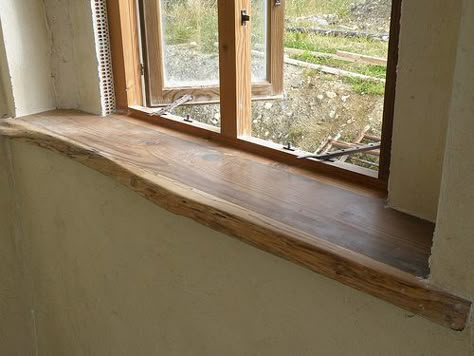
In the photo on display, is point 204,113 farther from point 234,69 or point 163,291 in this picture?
point 163,291

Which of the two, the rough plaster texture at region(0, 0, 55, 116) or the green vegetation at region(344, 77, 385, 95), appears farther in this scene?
the rough plaster texture at region(0, 0, 55, 116)

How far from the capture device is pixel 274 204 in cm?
91

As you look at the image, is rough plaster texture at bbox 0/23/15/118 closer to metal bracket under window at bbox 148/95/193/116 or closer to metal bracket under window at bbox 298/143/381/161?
metal bracket under window at bbox 148/95/193/116

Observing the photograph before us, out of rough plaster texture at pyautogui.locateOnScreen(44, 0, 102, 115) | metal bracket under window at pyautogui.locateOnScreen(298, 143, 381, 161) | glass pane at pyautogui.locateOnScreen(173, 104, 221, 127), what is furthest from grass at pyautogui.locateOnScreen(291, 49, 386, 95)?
rough plaster texture at pyautogui.locateOnScreen(44, 0, 102, 115)

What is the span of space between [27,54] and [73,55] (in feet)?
0.34

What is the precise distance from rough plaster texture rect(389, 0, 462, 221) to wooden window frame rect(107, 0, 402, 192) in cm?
6

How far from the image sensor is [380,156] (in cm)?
93

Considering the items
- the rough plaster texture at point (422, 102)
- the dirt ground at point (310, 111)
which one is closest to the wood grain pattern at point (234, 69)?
the dirt ground at point (310, 111)

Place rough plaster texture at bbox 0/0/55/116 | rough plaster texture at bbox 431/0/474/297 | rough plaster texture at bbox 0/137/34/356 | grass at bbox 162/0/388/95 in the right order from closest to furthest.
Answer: rough plaster texture at bbox 431/0/474/297 < grass at bbox 162/0/388/95 < rough plaster texture at bbox 0/0/55/116 < rough plaster texture at bbox 0/137/34/356

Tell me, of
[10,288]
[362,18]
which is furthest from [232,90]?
[10,288]

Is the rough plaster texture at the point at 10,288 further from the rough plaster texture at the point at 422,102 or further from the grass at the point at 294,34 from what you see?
the rough plaster texture at the point at 422,102

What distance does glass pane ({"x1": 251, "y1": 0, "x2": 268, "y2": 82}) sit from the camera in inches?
44.6

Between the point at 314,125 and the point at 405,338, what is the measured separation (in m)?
0.57

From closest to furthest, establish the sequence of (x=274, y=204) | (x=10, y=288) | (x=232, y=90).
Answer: (x=274, y=204), (x=232, y=90), (x=10, y=288)
